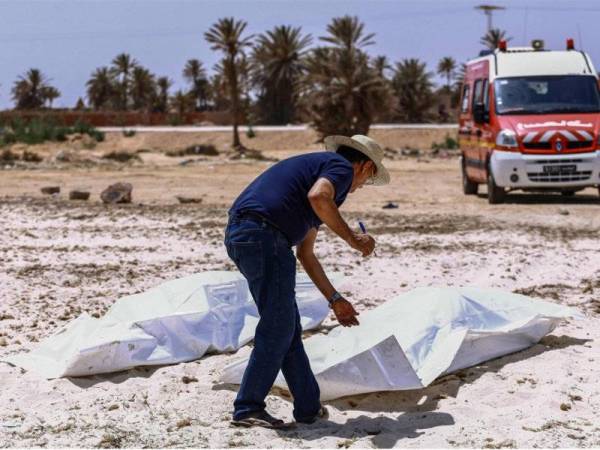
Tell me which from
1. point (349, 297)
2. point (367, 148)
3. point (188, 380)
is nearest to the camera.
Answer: point (367, 148)

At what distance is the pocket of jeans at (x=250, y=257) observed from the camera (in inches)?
202

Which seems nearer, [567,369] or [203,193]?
[567,369]

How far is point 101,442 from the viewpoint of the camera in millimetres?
5191

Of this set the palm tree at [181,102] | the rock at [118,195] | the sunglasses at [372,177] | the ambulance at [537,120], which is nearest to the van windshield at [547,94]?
the ambulance at [537,120]

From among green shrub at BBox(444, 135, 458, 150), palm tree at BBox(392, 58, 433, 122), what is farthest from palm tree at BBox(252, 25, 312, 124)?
green shrub at BBox(444, 135, 458, 150)

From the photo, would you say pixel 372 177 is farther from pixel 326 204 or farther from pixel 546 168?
pixel 546 168

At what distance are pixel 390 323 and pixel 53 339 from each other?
2.21m

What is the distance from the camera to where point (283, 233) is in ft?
17.0

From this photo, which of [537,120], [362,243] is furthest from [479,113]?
[362,243]

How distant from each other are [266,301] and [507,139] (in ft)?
39.7

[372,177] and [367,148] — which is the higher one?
[367,148]

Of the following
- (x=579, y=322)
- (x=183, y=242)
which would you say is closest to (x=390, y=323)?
(x=579, y=322)

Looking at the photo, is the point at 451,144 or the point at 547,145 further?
the point at 451,144

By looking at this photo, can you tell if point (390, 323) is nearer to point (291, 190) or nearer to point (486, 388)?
point (486, 388)
